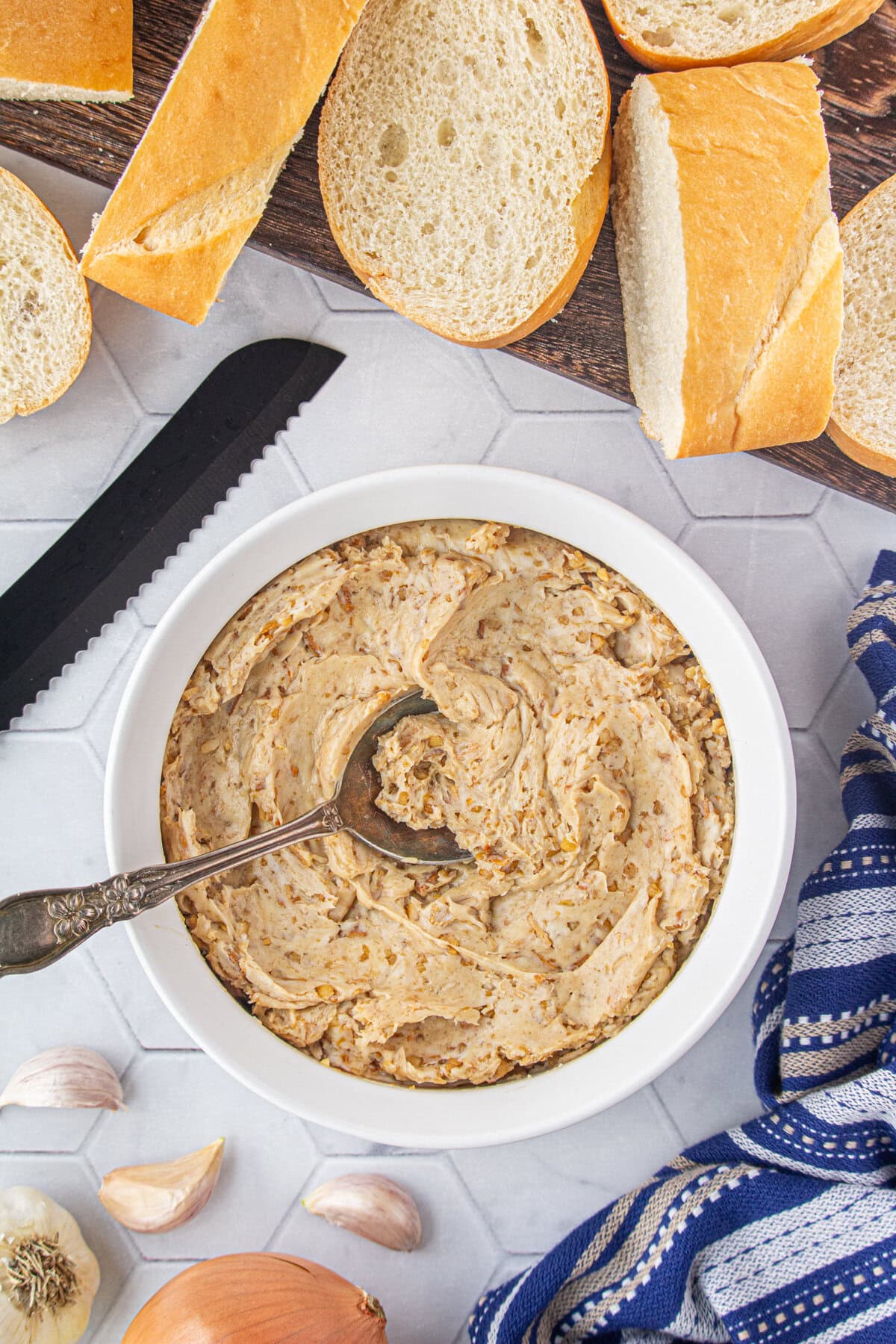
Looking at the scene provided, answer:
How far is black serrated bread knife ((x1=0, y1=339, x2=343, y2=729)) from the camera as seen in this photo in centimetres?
169

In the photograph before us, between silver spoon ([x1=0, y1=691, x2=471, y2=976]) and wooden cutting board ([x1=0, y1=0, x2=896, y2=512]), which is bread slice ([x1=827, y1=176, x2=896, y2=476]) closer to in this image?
wooden cutting board ([x1=0, y1=0, x2=896, y2=512])

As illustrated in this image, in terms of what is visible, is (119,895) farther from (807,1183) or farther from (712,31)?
(712,31)

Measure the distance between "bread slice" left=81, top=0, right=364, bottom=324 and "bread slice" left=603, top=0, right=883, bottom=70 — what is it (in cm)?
43

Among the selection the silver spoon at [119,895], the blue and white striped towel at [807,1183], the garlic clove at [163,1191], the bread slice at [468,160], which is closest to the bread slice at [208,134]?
the bread slice at [468,160]

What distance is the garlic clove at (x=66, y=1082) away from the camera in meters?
1.76

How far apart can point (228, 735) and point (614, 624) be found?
0.64 metres

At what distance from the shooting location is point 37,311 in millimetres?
1666

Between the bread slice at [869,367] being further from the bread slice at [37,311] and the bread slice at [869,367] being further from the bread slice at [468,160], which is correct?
the bread slice at [37,311]

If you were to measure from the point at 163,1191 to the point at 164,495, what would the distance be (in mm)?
1216

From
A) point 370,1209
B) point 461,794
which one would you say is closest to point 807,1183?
point 370,1209

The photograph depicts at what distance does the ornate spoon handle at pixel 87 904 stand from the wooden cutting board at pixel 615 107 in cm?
96

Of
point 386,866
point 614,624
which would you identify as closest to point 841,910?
point 614,624

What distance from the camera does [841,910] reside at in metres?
1.65

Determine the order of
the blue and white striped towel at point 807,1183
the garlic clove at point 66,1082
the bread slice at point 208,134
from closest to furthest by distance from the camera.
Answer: the bread slice at point 208,134, the blue and white striped towel at point 807,1183, the garlic clove at point 66,1082
